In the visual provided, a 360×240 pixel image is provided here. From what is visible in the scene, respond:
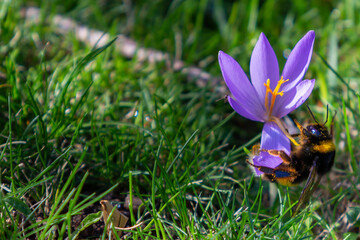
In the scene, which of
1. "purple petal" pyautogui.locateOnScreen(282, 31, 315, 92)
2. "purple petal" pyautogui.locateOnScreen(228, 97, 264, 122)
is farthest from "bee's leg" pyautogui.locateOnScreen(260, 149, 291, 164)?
"purple petal" pyautogui.locateOnScreen(282, 31, 315, 92)

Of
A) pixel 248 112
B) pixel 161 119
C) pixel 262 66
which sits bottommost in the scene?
pixel 161 119

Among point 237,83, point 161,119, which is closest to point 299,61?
point 237,83

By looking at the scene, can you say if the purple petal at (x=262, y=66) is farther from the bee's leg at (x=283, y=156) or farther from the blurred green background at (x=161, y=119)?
the blurred green background at (x=161, y=119)

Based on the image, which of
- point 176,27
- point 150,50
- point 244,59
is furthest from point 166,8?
point 244,59

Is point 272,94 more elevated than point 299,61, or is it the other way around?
point 299,61

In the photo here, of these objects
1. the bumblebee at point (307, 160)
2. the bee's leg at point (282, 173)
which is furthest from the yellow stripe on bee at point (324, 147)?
the bee's leg at point (282, 173)

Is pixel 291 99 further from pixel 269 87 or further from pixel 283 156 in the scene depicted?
pixel 283 156
